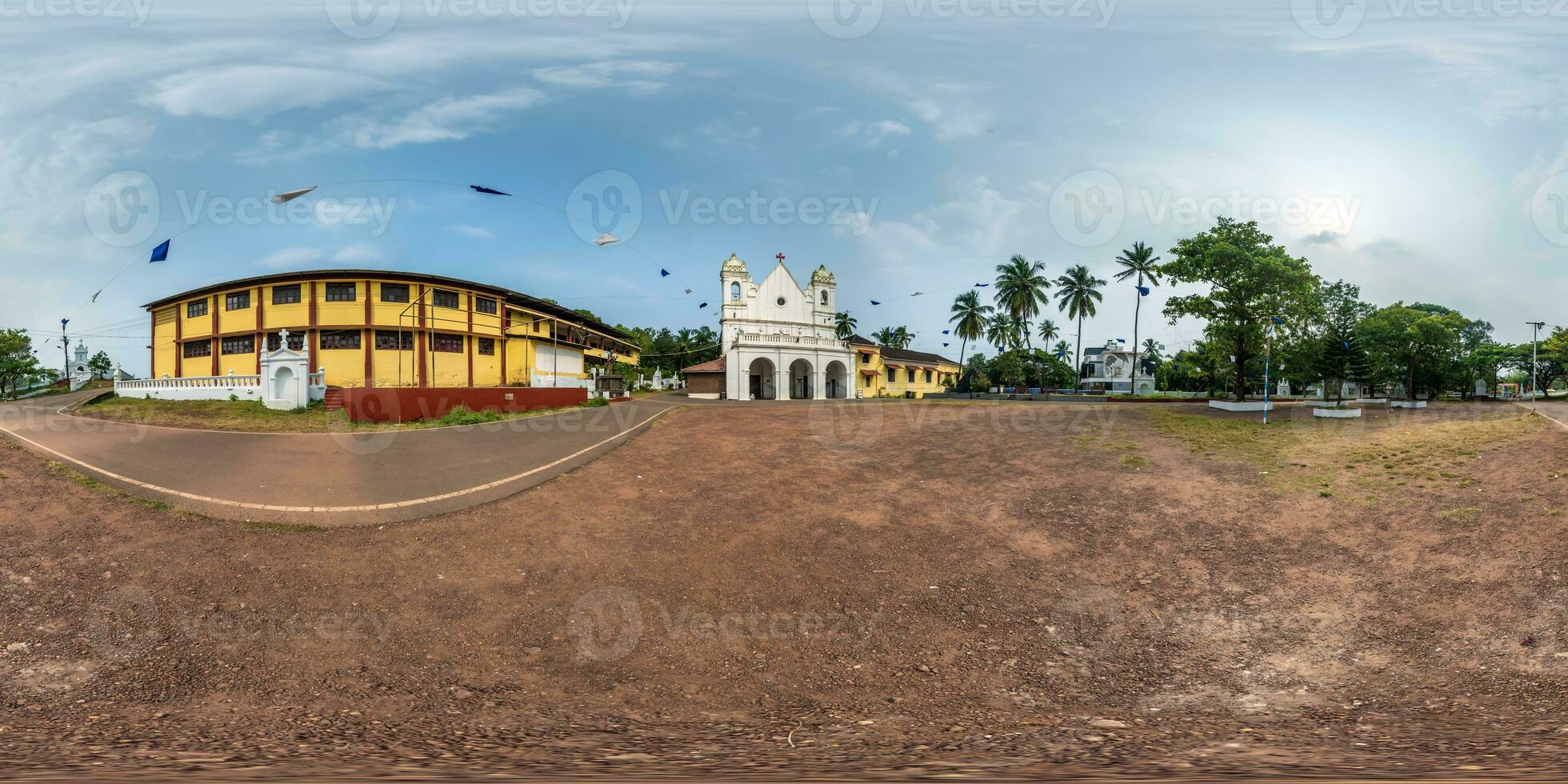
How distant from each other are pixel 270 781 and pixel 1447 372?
72789mm

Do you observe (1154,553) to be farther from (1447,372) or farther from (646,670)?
(1447,372)

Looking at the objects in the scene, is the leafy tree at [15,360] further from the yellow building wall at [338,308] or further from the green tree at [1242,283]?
the green tree at [1242,283]

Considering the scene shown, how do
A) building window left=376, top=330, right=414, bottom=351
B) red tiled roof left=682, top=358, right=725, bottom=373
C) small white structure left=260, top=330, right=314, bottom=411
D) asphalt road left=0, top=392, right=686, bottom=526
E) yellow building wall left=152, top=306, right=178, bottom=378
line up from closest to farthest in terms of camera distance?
asphalt road left=0, top=392, right=686, bottom=526 < small white structure left=260, top=330, right=314, bottom=411 < building window left=376, top=330, right=414, bottom=351 < yellow building wall left=152, top=306, right=178, bottom=378 < red tiled roof left=682, top=358, right=725, bottom=373

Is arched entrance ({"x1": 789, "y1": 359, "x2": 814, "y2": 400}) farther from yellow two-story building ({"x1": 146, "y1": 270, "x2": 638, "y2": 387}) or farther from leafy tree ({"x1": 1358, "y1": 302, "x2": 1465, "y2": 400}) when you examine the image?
leafy tree ({"x1": 1358, "y1": 302, "x2": 1465, "y2": 400})

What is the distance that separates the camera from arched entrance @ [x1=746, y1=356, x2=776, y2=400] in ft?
168

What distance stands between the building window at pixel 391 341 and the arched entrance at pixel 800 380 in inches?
1127

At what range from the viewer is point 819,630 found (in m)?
7.54

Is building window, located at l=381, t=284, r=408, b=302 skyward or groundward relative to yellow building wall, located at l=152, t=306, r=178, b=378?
skyward

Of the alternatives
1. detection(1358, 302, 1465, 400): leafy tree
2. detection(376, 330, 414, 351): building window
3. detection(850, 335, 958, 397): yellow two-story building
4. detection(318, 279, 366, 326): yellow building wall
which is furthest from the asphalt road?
detection(1358, 302, 1465, 400): leafy tree

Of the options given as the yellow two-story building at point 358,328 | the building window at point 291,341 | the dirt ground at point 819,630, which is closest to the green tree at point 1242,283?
the dirt ground at point 819,630

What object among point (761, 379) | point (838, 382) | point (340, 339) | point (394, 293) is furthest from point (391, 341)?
point (838, 382)

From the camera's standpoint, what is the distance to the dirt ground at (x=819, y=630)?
4.92 metres

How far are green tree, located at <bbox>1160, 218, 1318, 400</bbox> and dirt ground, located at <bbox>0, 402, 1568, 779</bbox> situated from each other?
50.9ft

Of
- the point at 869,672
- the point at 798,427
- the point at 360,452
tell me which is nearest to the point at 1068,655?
the point at 869,672
